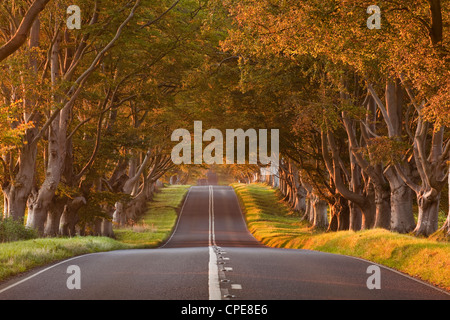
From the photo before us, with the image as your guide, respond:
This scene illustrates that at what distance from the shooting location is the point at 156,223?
59.8m

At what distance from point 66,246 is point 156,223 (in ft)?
128

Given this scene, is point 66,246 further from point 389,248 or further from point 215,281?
point 215,281

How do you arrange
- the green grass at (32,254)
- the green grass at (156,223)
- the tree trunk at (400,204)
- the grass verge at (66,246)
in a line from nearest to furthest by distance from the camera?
1. the green grass at (32,254)
2. the grass verge at (66,246)
3. the tree trunk at (400,204)
4. the green grass at (156,223)

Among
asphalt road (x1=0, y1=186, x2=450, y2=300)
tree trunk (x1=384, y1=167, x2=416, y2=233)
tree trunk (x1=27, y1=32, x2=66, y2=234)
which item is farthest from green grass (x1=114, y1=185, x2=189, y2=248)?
asphalt road (x1=0, y1=186, x2=450, y2=300)

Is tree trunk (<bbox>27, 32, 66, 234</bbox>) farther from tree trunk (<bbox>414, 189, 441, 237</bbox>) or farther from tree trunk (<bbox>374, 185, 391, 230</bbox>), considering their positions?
tree trunk (<bbox>414, 189, 441, 237</bbox>)

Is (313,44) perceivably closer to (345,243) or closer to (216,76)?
(345,243)

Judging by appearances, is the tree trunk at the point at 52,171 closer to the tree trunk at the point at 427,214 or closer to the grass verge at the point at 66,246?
the grass verge at the point at 66,246

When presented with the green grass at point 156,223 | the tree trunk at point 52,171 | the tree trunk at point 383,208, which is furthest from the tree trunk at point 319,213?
the tree trunk at point 52,171

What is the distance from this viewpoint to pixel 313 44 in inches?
640

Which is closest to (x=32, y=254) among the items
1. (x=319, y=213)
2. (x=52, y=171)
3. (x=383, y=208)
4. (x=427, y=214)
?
(x=52, y=171)

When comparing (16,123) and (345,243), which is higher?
(16,123)

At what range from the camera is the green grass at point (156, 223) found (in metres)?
43.1
